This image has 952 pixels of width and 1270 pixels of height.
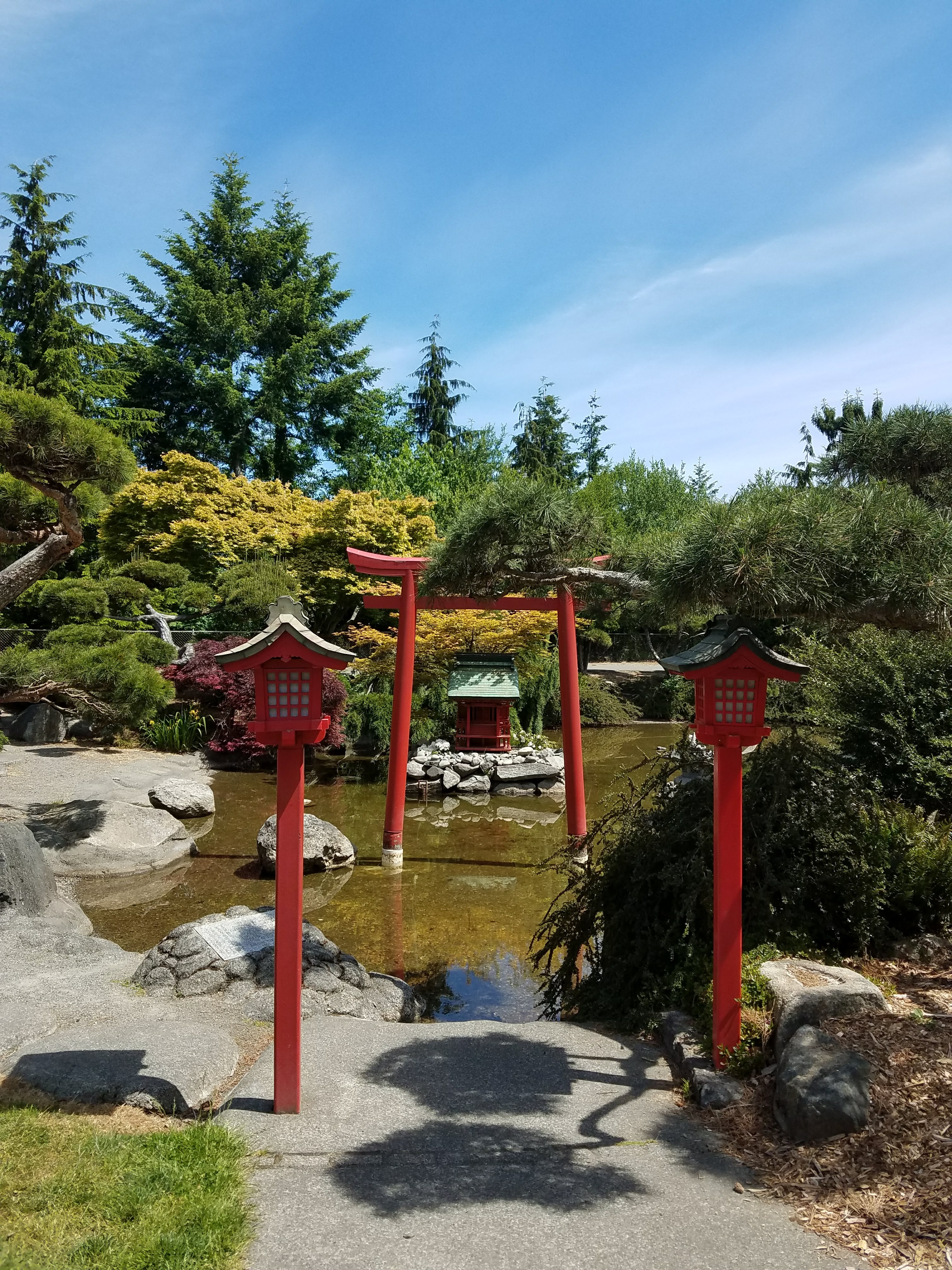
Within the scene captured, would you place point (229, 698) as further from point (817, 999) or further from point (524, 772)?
point (817, 999)

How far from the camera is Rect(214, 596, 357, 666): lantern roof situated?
3848 millimetres

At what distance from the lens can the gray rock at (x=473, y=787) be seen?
13.8 metres

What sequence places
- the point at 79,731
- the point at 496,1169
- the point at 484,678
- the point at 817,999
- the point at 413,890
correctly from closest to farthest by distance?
the point at 496,1169, the point at 817,999, the point at 413,890, the point at 484,678, the point at 79,731

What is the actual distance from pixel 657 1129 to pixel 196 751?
12.4m

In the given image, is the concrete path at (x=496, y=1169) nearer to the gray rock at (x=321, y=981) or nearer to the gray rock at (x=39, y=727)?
the gray rock at (x=321, y=981)

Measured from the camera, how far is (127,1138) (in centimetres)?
352

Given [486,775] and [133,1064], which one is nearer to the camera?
[133,1064]

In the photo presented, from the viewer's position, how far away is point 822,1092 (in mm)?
3426

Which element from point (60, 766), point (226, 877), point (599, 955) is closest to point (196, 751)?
point (60, 766)

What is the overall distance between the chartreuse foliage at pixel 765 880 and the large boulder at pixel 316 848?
4.58m

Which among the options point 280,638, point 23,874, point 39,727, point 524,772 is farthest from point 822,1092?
point 39,727

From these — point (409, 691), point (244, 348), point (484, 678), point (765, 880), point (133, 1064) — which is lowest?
point (133, 1064)

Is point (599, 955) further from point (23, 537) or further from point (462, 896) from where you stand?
point (23, 537)

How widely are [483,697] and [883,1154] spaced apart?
10.7m
